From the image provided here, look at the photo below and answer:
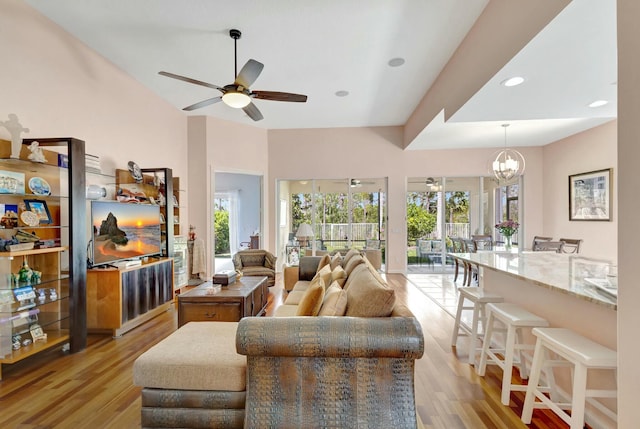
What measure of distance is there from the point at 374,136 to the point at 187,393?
20.6ft

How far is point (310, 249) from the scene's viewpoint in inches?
287

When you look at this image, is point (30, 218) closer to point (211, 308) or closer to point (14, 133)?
point (14, 133)

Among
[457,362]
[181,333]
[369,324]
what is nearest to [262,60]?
[181,333]

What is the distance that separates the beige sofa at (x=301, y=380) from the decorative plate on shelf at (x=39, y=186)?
7.38 feet

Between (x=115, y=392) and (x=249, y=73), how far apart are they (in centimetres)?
295

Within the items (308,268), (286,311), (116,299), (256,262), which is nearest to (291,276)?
(308,268)

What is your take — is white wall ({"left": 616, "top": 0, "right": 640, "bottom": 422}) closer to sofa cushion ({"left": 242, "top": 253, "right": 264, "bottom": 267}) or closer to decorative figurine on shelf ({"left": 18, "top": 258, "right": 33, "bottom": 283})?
decorative figurine on shelf ({"left": 18, "top": 258, "right": 33, "bottom": 283})

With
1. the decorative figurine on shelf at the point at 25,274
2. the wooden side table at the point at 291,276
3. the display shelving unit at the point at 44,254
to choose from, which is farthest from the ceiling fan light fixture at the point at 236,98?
the wooden side table at the point at 291,276

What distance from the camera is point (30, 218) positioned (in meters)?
2.72

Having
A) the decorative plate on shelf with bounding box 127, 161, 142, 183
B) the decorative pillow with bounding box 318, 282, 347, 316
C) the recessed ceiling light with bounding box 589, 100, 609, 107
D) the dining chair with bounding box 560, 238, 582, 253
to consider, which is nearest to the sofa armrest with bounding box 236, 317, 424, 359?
the decorative pillow with bounding box 318, 282, 347, 316

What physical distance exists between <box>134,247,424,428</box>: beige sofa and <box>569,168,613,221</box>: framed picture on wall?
561 centimetres

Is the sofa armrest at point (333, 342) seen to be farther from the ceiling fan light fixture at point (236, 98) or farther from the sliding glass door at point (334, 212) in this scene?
the sliding glass door at point (334, 212)

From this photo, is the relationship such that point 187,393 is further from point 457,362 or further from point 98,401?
point 457,362

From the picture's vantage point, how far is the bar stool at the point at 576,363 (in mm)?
1483
